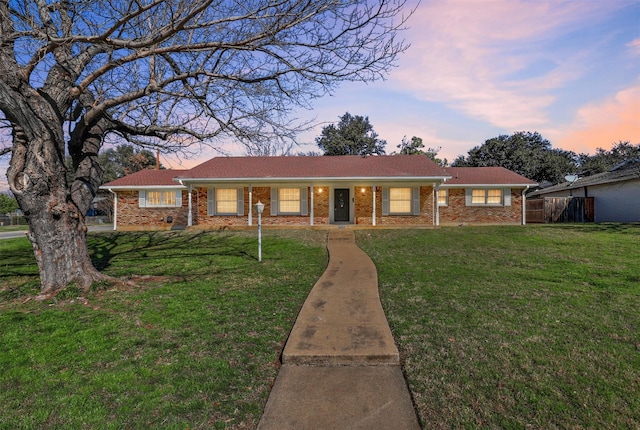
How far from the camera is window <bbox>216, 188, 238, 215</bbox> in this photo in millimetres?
17109

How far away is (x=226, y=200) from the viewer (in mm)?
17156

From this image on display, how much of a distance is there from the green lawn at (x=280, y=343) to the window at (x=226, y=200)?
918cm

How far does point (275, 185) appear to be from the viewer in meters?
17.0

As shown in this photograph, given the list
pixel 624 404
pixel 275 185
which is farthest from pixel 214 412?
pixel 275 185

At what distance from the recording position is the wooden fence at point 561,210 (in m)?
19.8

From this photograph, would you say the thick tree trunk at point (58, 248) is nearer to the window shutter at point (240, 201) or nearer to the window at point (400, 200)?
the window shutter at point (240, 201)

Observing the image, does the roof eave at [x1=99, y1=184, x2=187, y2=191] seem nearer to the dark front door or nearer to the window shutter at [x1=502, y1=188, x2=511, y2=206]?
the dark front door

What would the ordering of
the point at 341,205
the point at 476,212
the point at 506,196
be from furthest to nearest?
the point at 476,212, the point at 506,196, the point at 341,205

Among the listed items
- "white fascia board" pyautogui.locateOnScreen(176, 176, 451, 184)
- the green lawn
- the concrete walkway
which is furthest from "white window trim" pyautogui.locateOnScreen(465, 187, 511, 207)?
the concrete walkway

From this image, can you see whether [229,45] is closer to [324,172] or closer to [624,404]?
[624,404]

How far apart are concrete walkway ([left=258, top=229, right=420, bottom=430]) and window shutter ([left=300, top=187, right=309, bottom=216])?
1173 centimetres

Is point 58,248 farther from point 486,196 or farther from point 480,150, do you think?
point 480,150

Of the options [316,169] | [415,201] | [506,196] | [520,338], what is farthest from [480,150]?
[520,338]

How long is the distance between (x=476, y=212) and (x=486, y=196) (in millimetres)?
1151
